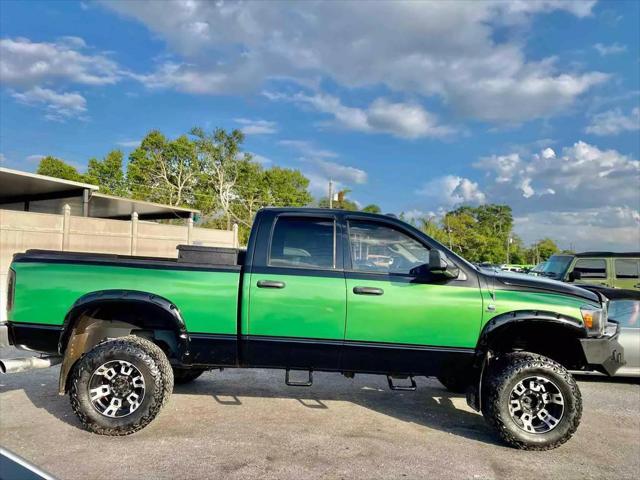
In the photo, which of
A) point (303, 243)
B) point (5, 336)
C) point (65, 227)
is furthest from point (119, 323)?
point (65, 227)

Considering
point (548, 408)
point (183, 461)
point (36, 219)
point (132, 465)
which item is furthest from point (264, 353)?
point (36, 219)

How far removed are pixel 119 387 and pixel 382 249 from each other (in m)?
2.73

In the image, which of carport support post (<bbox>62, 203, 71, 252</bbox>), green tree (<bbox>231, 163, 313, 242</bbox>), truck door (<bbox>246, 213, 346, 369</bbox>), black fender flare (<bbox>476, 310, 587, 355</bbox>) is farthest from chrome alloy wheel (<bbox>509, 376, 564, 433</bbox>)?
green tree (<bbox>231, 163, 313, 242</bbox>)

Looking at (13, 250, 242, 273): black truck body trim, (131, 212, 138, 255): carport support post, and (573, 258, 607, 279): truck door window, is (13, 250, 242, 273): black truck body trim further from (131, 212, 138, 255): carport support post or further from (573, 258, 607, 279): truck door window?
(131, 212, 138, 255): carport support post

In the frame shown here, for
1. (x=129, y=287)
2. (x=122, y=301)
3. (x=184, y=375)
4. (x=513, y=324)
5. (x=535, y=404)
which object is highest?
(x=129, y=287)

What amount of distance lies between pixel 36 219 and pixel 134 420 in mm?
12141

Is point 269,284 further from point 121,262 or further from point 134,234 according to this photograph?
point 134,234

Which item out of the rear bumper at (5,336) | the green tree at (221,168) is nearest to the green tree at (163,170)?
the green tree at (221,168)

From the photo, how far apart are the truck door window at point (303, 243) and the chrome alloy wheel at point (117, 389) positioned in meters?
1.61

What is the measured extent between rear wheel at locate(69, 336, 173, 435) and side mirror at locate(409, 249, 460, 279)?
97.2 inches

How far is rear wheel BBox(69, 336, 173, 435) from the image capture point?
4.07 m

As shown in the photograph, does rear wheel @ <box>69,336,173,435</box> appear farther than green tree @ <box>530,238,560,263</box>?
No

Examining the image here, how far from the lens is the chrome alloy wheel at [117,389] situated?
413 centimetres

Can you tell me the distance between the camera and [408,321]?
13.7 ft
